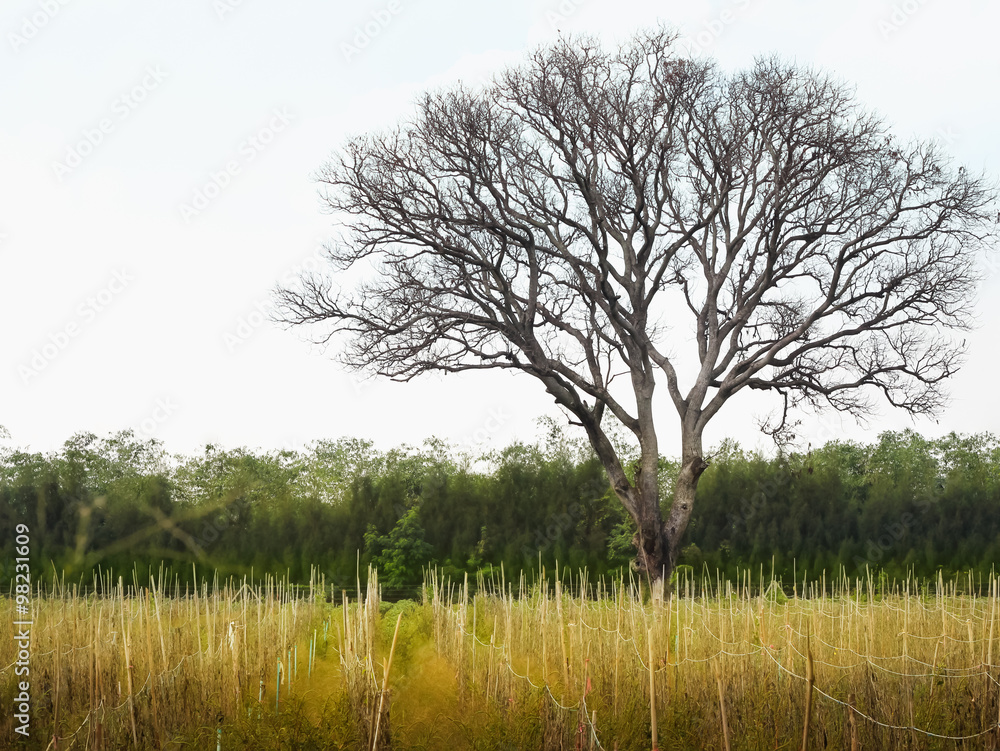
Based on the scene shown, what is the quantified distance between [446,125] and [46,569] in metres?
10.00

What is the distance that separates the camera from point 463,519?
17.3 m

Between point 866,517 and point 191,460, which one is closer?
point 866,517

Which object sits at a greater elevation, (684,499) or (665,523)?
(684,499)

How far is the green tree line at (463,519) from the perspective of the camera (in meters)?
15.7

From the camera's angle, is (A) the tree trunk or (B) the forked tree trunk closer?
(B) the forked tree trunk

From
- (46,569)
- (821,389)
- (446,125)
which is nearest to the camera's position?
(46,569)

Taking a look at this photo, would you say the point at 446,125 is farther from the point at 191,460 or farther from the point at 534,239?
the point at 191,460

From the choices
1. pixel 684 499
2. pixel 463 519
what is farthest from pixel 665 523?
pixel 463 519

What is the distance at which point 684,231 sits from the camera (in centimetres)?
1717

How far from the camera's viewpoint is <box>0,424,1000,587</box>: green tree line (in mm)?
15719

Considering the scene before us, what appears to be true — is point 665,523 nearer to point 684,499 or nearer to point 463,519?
point 684,499

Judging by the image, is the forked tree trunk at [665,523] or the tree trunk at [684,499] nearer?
the forked tree trunk at [665,523]

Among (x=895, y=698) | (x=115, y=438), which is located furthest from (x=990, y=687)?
(x=115, y=438)

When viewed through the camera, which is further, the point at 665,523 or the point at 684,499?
the point at 665,523
